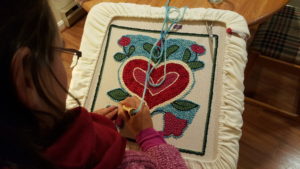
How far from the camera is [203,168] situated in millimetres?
635

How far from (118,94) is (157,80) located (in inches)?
4.6

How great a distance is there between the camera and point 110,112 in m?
0.71

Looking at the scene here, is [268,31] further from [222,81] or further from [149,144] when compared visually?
[149,144]

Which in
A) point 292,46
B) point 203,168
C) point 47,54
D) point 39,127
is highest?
point 47,54

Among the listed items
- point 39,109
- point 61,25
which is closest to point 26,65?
point 39,109

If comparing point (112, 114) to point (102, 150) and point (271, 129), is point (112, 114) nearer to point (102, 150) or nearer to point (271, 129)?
point (102, 150)

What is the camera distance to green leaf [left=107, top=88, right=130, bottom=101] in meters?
0.75

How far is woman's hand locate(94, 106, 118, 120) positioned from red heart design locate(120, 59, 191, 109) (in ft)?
0.24

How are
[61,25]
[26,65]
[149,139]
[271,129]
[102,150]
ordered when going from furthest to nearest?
[61,25] → [271,129] → [149,139] → [102,150] → [26,65]

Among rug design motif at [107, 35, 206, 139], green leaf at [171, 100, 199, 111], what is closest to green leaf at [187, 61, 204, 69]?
rug design motif at [107, 35, 206, 139]

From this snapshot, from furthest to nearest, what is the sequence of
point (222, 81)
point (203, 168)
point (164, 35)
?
point (164, 35), point (222, 81), point (203, 168)

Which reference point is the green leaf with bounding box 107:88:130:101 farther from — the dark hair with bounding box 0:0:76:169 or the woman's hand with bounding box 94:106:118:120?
the dark hair with bounding box 0:0:76:169

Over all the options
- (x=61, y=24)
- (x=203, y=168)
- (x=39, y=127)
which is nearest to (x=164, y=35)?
(x=203, y=168)

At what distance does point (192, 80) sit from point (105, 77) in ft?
0.83
